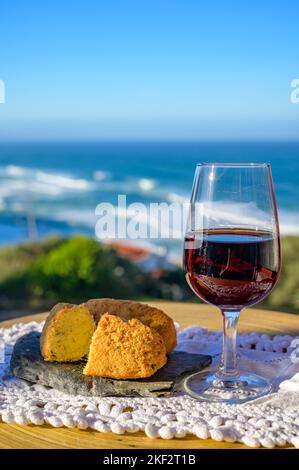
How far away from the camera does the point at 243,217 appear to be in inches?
43.0

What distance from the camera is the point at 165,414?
3.16 ft

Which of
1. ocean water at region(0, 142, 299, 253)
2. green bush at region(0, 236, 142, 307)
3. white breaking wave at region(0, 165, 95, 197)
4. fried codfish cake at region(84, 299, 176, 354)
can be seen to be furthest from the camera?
white breaking wave at region(0, 165, 95, 197)

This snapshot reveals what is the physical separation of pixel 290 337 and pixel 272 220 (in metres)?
0.42

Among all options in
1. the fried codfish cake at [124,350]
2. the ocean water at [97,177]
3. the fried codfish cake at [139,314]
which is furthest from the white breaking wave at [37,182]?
the fried codfish cake at [124,350]

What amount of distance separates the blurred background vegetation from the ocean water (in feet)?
15.3

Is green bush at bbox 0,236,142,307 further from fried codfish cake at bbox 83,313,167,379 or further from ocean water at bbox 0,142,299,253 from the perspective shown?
ocean water at bbox 0,142,299,253

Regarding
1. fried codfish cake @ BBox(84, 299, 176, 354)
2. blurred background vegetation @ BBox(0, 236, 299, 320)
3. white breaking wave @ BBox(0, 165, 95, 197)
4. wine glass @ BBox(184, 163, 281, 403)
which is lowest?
→ blurred background vegetation @ BBox(0, 236, 299, 320)

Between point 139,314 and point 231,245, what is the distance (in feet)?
0.76

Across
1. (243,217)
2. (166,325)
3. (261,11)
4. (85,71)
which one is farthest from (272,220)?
(85,71)

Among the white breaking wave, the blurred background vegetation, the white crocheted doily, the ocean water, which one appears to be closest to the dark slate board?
the white crocheted doily

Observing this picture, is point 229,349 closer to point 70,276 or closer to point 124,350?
point 124,350

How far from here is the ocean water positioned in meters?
14.4

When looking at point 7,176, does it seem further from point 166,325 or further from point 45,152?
point 166,325

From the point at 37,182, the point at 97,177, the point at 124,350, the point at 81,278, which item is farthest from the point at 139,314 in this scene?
the point at 37,182
